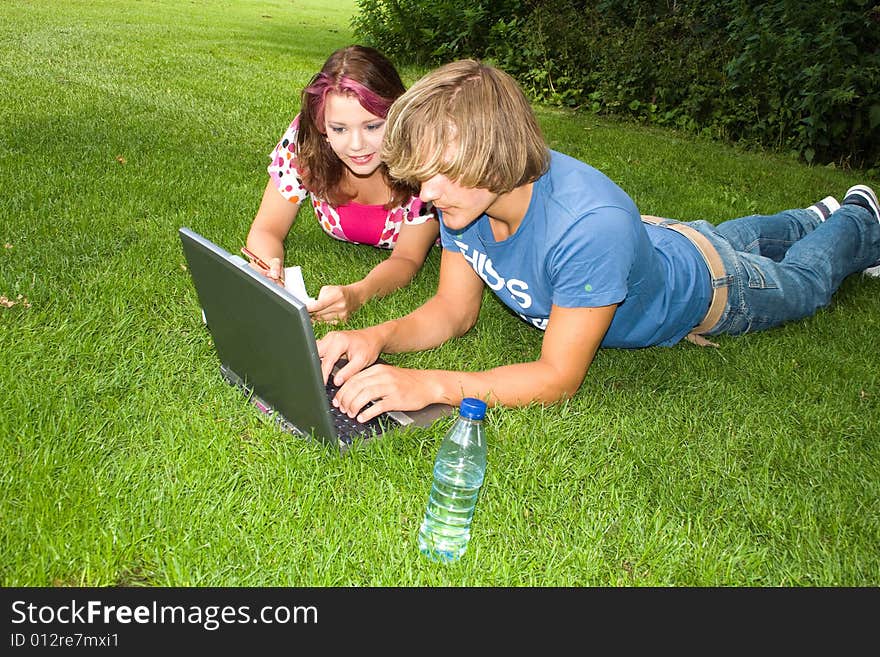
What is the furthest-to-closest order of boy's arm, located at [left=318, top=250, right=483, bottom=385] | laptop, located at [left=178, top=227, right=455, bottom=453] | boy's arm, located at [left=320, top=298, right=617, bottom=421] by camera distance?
1. boy's arm, located at [left=318, top=250, right=483, bottom=385]
2. boy's arm, located at [left=320, top=298, right=617, bottom=421]
3. laptop, located at [left=178, top=227, right=455, bottom=453]

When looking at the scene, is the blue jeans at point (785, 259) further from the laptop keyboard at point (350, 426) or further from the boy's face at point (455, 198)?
the laptop keyboard at point (350, 426)

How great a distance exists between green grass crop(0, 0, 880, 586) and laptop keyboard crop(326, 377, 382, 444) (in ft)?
0.23

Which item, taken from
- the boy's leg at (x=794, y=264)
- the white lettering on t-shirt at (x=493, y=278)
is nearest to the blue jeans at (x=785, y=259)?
the boy's leg at (x=794, y=264)

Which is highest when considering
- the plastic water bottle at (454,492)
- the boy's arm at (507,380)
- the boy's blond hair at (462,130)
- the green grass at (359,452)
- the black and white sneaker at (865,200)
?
the boy's blond hair at (462,130)

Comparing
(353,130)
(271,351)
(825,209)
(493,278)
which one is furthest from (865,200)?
(271,351)

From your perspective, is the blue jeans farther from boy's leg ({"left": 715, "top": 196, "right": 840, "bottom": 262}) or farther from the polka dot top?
the polka dot top

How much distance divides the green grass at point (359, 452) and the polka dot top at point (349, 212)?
209mm

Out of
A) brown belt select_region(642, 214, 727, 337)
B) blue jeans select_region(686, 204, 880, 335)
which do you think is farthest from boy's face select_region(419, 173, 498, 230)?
blue jeans select_region(686, 204, 880, 335)

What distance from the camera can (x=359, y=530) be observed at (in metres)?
2.42

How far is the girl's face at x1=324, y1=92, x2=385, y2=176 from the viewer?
11.0 feet

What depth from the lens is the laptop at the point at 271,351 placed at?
220 centimetres

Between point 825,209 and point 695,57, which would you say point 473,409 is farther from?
point 695,57

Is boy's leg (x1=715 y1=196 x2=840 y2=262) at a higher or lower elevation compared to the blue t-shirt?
lower

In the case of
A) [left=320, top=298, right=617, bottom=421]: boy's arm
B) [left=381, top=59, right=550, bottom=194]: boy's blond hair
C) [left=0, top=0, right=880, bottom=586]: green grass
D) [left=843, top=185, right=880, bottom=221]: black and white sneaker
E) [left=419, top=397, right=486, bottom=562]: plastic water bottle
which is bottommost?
[left=0, top=0, right=880, bottom=586]: green grass
